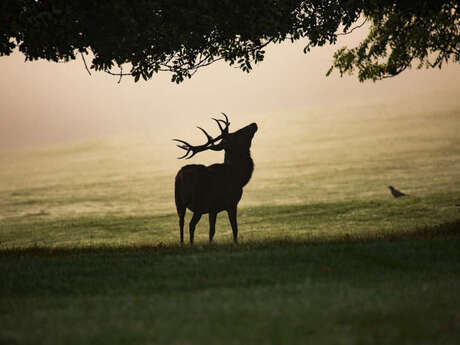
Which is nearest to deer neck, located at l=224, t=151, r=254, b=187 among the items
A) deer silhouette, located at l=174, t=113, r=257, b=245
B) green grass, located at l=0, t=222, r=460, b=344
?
deer silhouette, located at l=174, t=113, r=257, b=245

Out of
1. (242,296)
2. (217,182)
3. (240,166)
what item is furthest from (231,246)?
(242,296)

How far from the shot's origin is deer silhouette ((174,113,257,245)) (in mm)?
15195

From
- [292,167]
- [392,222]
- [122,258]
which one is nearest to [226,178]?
[122,258]

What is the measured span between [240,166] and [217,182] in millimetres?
828

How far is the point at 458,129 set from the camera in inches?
2576

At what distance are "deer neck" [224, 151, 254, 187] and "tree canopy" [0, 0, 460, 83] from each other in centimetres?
316

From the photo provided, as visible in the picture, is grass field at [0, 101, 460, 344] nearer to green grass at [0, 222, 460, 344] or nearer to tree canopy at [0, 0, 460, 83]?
green grass at [0, 222, 460, 344]

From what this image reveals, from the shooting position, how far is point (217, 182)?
15.3 m

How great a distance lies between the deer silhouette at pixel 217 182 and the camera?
15.2m

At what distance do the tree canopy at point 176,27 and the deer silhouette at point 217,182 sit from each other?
268cm

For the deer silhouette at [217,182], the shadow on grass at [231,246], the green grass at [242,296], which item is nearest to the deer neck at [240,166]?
the deer silhouette at [217,182]

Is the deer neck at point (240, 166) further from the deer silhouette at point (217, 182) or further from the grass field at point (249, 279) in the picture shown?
the grass field at point (249, 279)

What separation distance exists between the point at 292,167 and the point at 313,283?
44579 mm

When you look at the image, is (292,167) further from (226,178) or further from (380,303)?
(380,303)
